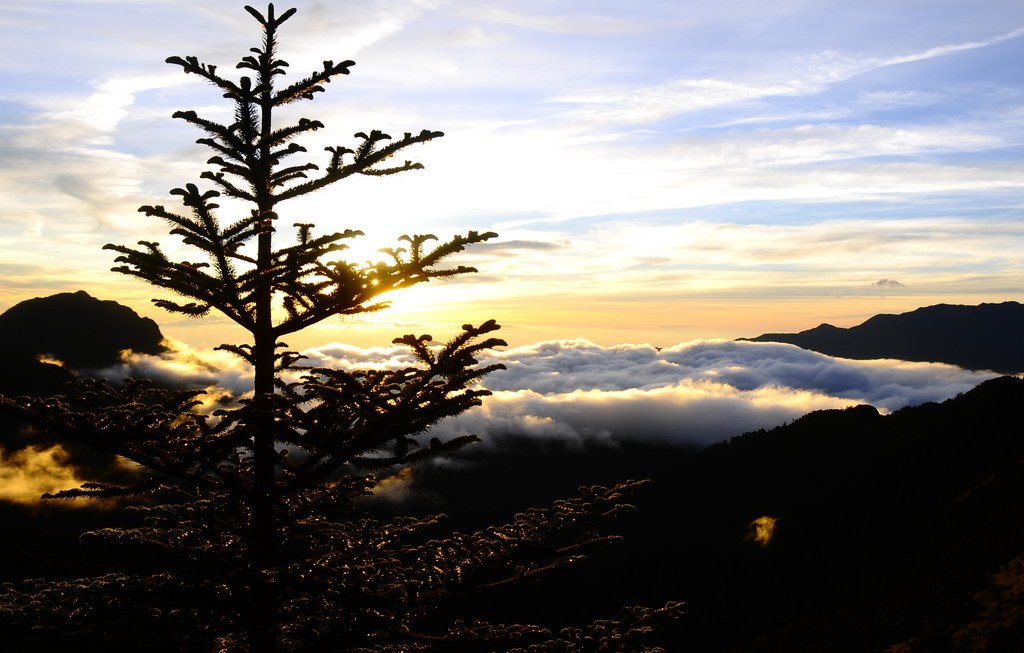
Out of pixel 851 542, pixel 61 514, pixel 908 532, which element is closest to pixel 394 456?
pixel 908 532

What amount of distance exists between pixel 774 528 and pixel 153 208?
613 feet

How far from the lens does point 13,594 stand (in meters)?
8.75

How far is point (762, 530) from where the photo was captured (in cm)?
17138

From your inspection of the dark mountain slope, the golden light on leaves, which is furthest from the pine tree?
the golden light on leaves

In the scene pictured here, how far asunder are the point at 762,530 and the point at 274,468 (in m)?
185

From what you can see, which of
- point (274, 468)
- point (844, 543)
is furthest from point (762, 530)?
point (274, 468)

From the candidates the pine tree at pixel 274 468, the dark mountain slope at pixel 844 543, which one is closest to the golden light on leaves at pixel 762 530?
→ the dark mountain slope at pixel 844 543

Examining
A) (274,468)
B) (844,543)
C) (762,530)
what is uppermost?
(274,468)

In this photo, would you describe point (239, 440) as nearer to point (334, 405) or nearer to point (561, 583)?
point (334, 405)

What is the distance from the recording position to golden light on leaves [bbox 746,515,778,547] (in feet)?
552

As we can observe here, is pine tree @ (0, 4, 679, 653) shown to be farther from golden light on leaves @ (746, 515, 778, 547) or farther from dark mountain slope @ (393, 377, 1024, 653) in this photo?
golden light on leaves @ (746, 515, 778, 547)

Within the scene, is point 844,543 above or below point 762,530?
above

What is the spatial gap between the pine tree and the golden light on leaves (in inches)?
7028

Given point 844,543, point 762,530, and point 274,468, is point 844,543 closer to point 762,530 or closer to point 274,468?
point 762,530
